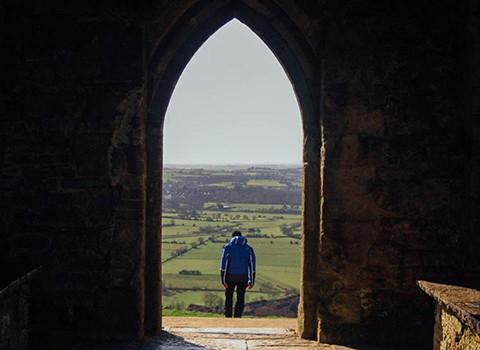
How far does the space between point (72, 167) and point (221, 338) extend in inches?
75.4

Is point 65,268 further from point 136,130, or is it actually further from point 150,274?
point 136,130

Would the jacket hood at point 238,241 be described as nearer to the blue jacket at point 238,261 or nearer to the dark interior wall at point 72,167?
the blue jacket at point 238,261

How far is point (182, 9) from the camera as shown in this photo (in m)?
4.20

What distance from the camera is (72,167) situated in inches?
162

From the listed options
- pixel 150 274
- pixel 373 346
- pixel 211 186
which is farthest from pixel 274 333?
pixel 211 186

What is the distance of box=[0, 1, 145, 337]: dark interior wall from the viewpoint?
160 inches

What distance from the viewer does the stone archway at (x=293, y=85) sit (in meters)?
4.26

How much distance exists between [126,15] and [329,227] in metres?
2.38

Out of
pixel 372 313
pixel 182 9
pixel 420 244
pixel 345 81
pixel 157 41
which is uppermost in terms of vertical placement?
pixel 182 9

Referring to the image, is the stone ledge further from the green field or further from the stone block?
the green field

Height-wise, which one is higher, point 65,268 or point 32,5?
point 32,5

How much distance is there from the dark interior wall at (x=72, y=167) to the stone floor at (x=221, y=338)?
0.17 meters

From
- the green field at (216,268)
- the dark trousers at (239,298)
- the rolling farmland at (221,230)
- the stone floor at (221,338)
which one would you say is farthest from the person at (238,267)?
the green field at (216,268)

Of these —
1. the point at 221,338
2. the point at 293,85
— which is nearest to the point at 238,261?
the point at 221,338
